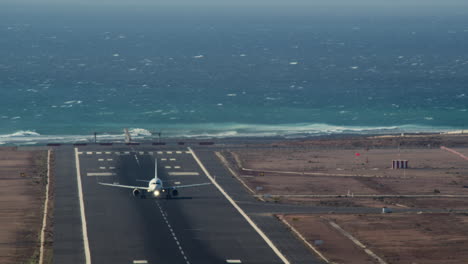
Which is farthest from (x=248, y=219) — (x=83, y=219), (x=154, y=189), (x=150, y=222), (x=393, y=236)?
(x=83, y=219)

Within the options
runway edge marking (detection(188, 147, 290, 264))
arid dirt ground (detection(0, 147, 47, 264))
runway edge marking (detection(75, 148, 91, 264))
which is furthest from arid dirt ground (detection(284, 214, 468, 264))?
arid dirt ground (detection(0, 147, 47, 264))

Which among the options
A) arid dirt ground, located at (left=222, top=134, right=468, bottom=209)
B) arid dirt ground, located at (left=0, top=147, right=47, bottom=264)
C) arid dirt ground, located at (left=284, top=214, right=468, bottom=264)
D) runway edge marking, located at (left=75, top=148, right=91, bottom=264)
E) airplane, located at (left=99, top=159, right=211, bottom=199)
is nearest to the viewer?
runway edge marking, located at (left=75, top=148, right=91, bottom=264)

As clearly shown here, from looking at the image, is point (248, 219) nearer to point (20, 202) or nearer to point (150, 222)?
point (150, 222)

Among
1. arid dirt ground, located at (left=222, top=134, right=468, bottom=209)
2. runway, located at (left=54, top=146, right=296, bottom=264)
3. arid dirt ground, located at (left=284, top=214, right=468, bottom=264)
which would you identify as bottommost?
arid dirt ground, located at (left=222, top=134, right=468, bottom=209)

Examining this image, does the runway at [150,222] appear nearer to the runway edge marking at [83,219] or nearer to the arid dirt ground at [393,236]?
the runway edge marking at [83,219]

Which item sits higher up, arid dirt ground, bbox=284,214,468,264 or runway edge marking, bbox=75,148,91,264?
runway edge marking, bbox=75,148,91,264

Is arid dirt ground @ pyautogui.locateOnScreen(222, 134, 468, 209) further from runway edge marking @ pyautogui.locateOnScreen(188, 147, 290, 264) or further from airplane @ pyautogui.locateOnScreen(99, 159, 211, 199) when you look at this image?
airplane @ pyautogui.locateOnScreen(99, 159, 211, 199)

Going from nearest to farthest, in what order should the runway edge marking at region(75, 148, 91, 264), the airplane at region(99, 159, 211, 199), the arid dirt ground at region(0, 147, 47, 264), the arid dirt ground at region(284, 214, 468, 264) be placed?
the runway edge marking at region(75, 148, 91, 264)
the arid dirt ground at region(284, 214, 468, 264)
the arid dirt ground at region(0, 147, 47, 264)
the airplane at region(99, 159, 211, 199)
